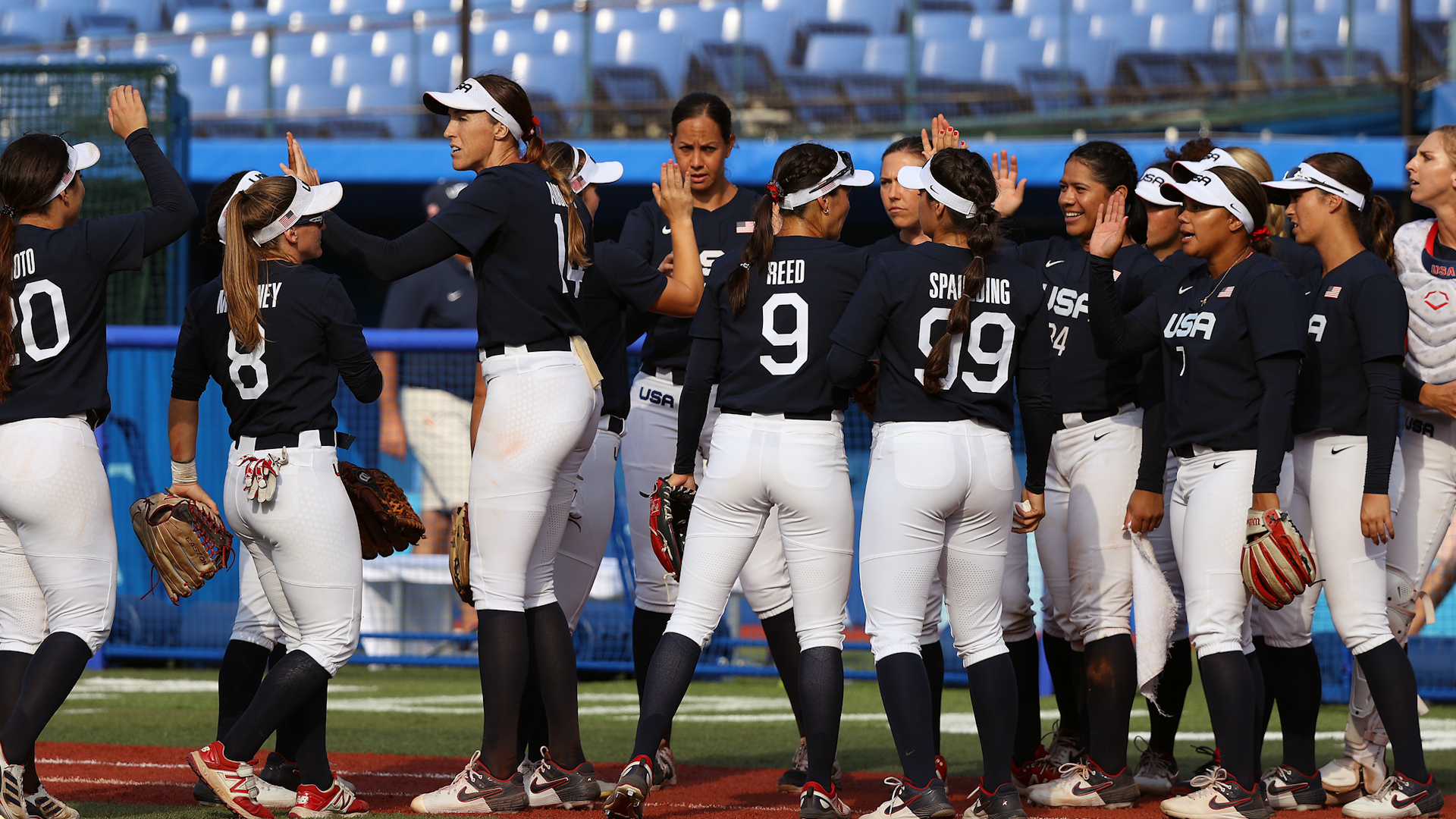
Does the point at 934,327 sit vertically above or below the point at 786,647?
above

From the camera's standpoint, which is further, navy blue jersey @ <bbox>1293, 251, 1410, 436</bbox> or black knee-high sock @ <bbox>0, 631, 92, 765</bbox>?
navy blue jersey @ <bbox>1293, 251, 1410, 436</bbox>

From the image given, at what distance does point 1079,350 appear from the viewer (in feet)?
17.1

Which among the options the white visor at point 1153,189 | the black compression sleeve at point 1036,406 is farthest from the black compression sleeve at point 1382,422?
the black compression sleeve at point 1036,406

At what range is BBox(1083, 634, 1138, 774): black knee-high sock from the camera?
5.07 m

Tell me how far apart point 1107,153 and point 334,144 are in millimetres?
8122

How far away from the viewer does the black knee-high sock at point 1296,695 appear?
509 centimetres

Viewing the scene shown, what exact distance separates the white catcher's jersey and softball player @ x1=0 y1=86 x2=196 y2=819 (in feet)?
12.9

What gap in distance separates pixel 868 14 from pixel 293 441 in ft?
33.6

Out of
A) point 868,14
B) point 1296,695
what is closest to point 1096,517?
point 1296,695

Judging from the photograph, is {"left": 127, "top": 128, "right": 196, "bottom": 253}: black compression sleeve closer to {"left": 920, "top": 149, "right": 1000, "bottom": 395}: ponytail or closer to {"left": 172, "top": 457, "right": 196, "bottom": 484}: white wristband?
{"left": 172, "top": 457, "right": 196, "bottom": 484}: white wristband

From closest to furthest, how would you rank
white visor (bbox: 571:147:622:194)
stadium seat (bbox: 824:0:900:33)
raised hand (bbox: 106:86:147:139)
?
raised hand (bbox: 106:86:147:139), white visor (bbox: 571:147:622:194), stadium seat (bbox: 824:0:900:33)

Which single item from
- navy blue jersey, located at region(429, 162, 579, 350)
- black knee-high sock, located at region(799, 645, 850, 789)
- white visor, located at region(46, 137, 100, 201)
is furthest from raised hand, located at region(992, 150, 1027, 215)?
white visor, located at region(46, 137, 100, 201)

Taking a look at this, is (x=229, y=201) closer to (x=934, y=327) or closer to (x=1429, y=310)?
(x=934, y=327)

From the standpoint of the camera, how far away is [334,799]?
4648 millimetres
